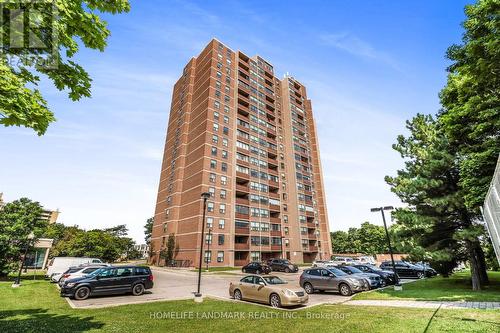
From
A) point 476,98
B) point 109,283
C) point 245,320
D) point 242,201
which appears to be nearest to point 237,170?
point 242,201

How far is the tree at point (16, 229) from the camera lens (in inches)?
984

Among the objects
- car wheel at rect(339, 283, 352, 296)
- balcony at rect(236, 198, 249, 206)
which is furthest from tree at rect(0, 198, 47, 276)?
balcony at rect(236, 198, 249, 206)

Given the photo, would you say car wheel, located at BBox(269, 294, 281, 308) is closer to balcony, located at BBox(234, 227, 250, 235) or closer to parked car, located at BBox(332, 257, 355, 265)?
parked car, located at BBox(332, 257, 355, 265)

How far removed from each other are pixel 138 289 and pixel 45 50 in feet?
49.8

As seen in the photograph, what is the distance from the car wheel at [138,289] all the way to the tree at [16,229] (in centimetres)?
1374

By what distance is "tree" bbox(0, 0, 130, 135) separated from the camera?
4531mm

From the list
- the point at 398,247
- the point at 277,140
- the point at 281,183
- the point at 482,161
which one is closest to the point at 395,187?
the point at 398,247

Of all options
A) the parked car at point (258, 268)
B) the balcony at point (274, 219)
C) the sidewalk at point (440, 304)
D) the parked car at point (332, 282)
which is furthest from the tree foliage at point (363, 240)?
the sidewalk at point (440, 304)

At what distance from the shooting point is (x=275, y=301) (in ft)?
41.0

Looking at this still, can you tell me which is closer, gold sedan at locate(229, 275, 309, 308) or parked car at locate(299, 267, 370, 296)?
gold sedan at locate(229, 275, 309, 308)

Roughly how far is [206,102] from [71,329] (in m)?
45.3

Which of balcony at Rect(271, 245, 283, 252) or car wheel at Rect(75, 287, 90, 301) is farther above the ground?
balcony at Rect(271, 245, 283, 252)

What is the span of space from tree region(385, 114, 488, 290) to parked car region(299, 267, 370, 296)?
505 centimetres

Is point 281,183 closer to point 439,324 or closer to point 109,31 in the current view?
point 439,324
